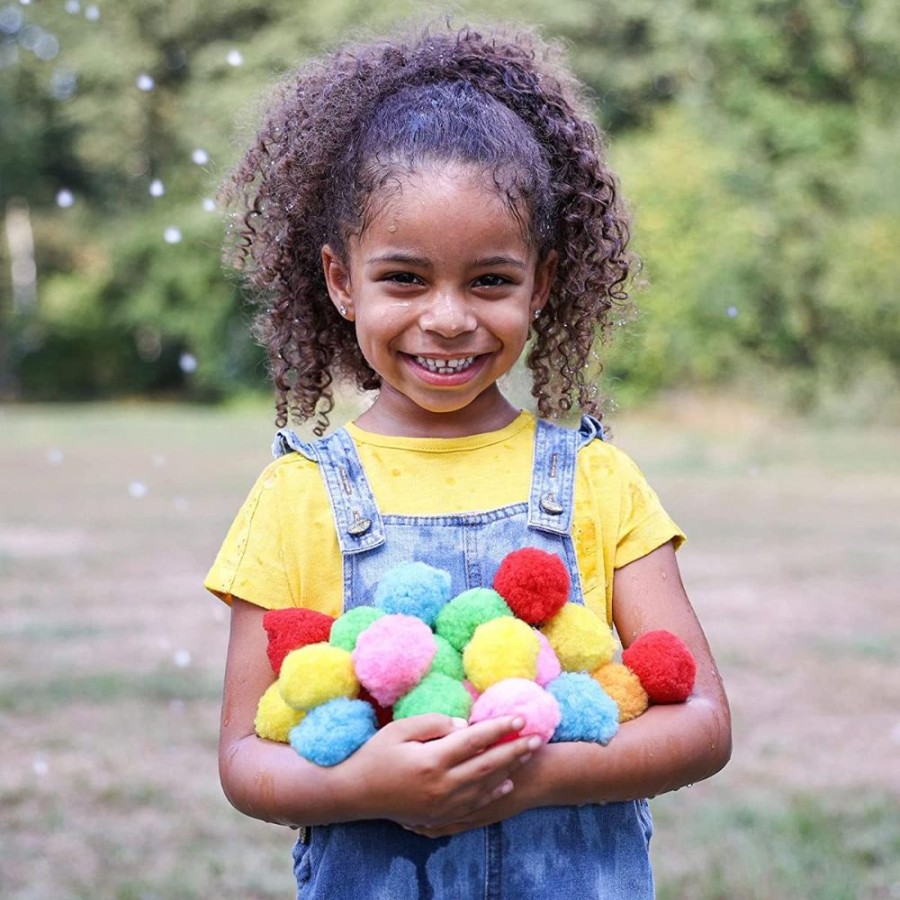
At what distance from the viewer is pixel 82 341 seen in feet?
88.7

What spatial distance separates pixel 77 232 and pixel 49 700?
80.1ft

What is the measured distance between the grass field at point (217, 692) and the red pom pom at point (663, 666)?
2.01 meters

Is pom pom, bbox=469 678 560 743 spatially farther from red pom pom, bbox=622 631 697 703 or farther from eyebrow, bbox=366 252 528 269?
eyebrow, bbox=366 252 528 269

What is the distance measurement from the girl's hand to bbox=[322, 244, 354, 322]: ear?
2.15ft

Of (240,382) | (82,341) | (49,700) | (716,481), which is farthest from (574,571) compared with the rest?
(82,341)

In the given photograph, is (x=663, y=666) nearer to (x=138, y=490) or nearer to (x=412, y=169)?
(x=412, y=169)

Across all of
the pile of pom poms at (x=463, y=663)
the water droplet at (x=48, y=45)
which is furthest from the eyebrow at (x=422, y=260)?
the water droplet at (x=48, y=45)

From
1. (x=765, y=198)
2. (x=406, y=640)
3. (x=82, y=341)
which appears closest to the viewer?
(x=406, y=640)

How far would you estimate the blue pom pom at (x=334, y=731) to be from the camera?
1.50 m

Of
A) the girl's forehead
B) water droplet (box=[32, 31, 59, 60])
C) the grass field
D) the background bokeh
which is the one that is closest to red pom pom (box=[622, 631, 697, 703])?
the girl's forehead

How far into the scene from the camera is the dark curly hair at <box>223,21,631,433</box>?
179 centimetres

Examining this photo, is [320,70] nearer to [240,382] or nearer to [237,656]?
[237,656]

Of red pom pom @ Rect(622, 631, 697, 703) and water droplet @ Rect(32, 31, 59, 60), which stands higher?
water droplet @ Rect(32, 31, 59, 60)

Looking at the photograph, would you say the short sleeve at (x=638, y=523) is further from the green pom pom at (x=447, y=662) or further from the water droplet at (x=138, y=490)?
the water droplet at (x=138, y=490)
